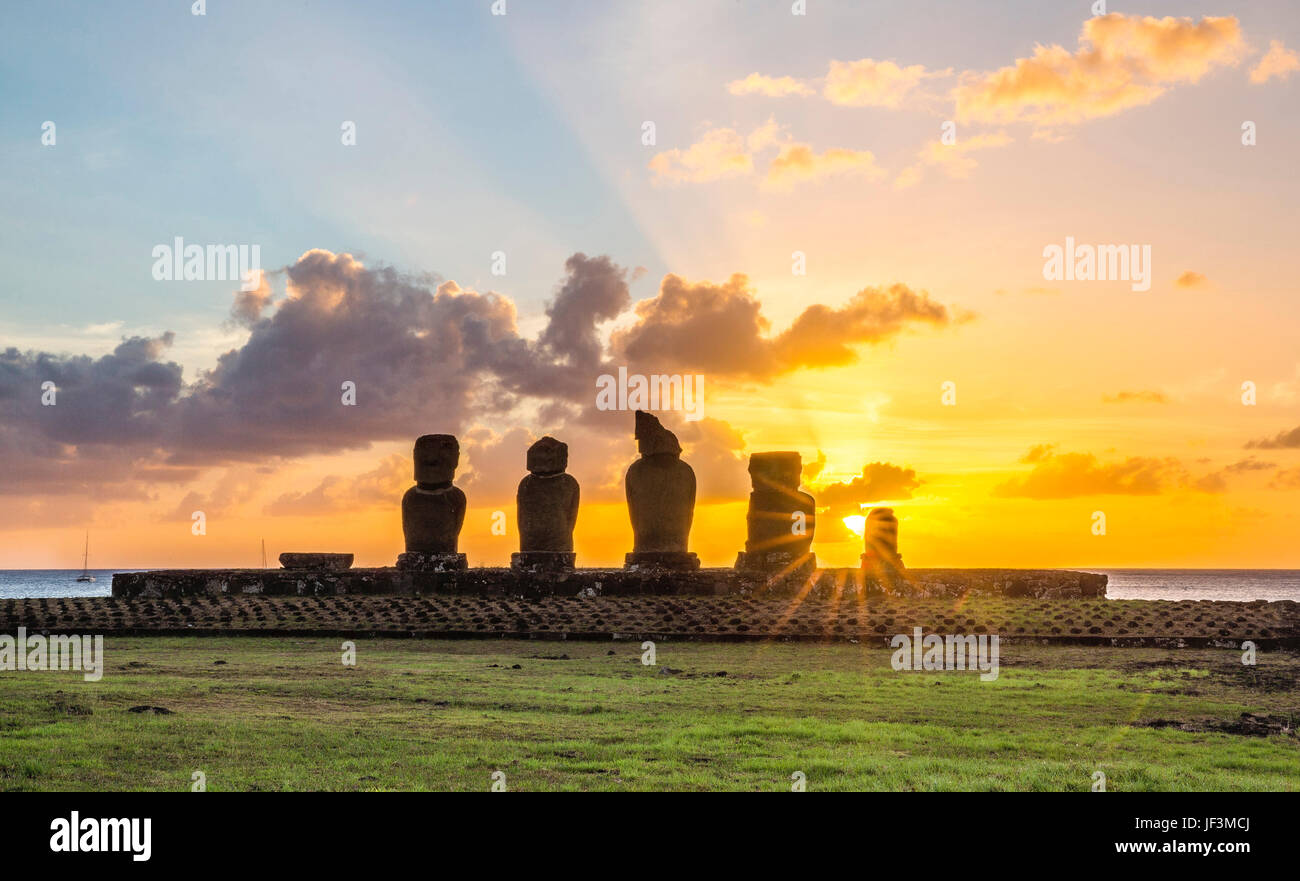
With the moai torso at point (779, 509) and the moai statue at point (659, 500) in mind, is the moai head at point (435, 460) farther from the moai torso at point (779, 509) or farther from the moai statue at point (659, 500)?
the moai torso at point (779, 509)

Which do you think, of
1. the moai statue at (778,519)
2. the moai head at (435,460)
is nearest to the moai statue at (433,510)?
the moai head at (435,460)

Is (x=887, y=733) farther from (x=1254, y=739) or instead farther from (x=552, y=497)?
(x=552, y=497)

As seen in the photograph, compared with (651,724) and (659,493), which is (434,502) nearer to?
(659,493)

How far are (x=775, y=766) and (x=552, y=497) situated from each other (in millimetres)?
18450

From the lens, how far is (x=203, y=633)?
63.7ft

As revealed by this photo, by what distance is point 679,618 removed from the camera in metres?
19.1

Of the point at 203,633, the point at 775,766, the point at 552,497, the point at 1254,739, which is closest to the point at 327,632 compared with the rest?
the point at 203,633

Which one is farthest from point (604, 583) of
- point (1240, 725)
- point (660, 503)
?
point (1240, 725)

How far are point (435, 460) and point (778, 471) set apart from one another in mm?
8286

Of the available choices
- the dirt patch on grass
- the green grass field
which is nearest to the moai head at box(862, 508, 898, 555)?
the green grass field

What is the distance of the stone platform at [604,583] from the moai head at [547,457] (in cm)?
255

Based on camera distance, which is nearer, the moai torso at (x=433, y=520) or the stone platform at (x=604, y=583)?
the stone platform at (x=604, y=583)

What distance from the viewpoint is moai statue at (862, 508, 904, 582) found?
2569cm

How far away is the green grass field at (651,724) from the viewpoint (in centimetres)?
746
